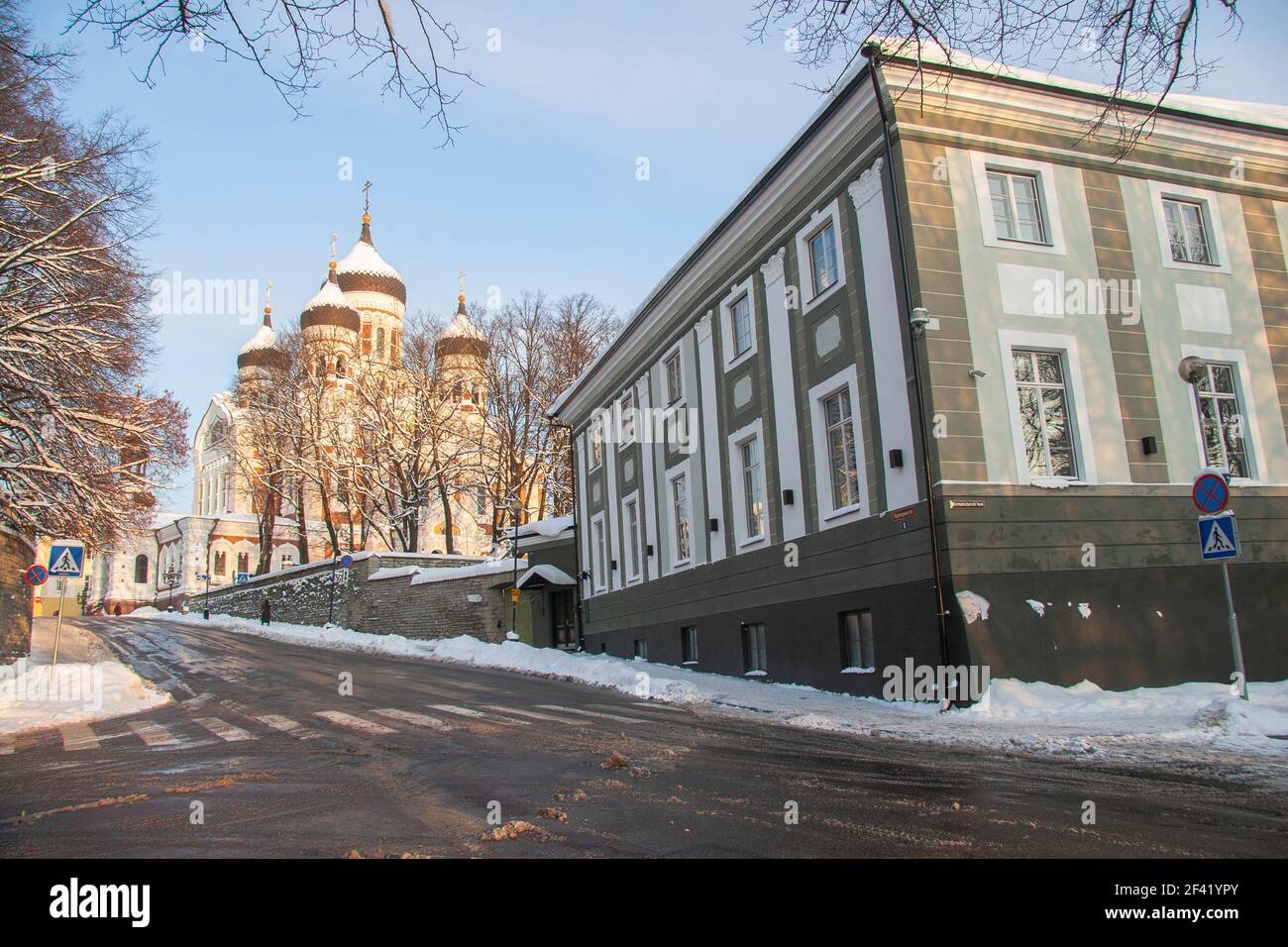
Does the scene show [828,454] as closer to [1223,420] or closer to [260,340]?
[1223,420]

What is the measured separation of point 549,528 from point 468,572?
13.7 ft

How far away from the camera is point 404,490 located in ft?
151

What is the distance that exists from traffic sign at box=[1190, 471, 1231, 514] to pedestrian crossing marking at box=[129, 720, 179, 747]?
13.1 metres

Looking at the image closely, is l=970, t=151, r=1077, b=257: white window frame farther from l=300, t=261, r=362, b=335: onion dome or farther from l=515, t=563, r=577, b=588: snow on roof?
l=300, t=261, r=362, b=335: onion dome

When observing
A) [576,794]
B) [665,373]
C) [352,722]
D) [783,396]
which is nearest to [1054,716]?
[576,794]

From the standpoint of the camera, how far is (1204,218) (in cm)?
1719

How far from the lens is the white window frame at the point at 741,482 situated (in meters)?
19.7

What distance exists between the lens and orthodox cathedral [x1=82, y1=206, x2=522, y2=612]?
46.0 metres

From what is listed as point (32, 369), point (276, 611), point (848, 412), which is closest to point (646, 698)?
point (848, 412)

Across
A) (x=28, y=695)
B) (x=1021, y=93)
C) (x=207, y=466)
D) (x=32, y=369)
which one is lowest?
(x=28, y=695)

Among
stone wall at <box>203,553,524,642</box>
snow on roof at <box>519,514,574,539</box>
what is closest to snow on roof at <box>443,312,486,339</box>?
stone wall at <box>203,553,524,642</box>

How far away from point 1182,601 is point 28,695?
19833 millimetres

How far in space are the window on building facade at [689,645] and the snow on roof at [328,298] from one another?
164ft
